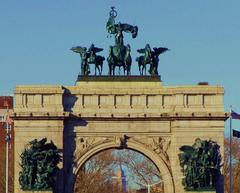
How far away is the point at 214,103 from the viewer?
83.8 m

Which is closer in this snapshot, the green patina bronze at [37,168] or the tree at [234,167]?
the green patina bronze at [37,168]

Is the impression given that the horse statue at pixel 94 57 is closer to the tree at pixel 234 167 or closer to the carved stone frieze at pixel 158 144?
the carved stone frieze at pixel 158 144

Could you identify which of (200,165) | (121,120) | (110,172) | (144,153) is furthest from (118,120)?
(110,172)

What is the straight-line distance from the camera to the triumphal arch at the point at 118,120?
274 ft

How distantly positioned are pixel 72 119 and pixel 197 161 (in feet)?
28.8

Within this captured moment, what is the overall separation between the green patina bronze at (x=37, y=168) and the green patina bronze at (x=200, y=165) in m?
8.70

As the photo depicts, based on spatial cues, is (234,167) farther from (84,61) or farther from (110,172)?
(84,61)

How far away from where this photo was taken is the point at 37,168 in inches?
3226

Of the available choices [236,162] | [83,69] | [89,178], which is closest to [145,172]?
[236,162]

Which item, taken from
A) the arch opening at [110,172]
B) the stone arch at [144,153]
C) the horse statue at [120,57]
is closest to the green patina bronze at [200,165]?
the stone arch at [144,153]

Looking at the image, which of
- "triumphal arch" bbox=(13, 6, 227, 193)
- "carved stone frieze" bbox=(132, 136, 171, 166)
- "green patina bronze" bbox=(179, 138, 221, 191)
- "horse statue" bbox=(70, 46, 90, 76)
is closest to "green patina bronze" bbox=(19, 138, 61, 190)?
"triumphal arch" bbox=(13, 6, 227, 193)

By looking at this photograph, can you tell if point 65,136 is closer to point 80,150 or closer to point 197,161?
point 80,150

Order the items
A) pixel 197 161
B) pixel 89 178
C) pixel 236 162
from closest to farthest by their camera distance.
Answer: pixel 197 161 → pixel 89 178 → pixel 236 162

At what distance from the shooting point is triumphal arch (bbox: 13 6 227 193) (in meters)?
83.4
